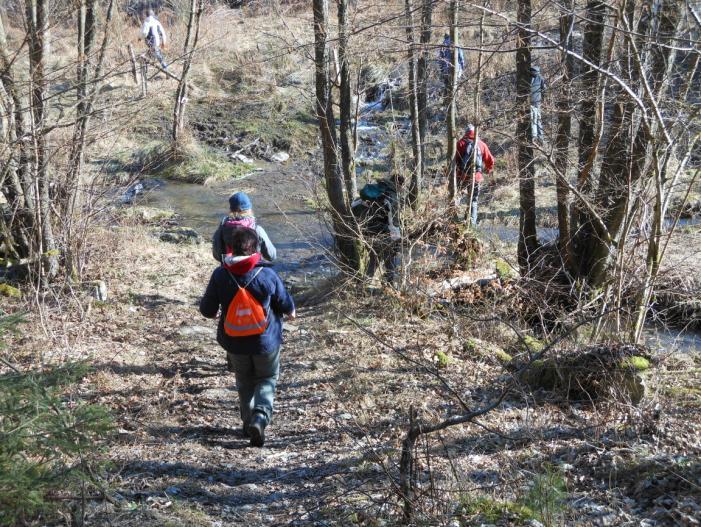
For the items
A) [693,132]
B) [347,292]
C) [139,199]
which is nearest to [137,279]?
[347,292]

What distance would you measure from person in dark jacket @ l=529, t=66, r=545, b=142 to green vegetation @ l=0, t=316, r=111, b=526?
19.1 feet

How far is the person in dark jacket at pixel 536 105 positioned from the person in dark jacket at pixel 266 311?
13.2 feet

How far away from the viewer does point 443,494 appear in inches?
173

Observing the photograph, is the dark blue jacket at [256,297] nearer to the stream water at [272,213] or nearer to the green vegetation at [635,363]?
the green vegetation at [635,363]

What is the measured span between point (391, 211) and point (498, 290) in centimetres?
184

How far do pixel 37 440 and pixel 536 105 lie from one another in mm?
7037

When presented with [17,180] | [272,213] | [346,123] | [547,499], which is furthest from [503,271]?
[272,213]

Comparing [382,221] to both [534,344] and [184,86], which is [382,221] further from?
[184,86]

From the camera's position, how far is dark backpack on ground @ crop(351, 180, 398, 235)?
9719mm

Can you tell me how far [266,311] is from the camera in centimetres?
545

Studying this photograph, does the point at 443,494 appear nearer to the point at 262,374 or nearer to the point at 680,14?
the point at 262,374

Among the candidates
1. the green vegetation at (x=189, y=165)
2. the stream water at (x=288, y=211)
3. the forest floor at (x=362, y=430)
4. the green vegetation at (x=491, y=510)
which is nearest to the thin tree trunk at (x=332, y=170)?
the stream water at (x=288, y=211)

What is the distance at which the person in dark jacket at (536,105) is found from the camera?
8220 millimetres

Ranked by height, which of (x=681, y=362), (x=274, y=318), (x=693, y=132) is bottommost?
(x=681, y=362)
